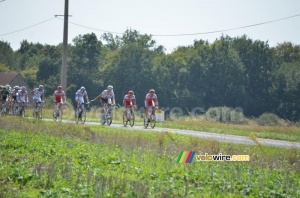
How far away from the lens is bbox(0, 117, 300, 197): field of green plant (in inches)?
377

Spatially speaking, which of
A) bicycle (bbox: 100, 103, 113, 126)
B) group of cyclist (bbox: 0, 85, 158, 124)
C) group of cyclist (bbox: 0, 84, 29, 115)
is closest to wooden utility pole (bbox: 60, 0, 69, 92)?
group of cyclist (bbox: 0, 84, 29, 115)

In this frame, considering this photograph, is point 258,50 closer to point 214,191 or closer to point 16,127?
point 16,127

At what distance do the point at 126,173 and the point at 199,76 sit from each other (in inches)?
2933

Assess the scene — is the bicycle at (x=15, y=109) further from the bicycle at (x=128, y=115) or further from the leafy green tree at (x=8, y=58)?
the leafy green tree at (x=8, y=58)

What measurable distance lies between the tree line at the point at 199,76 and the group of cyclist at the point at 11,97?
150 feet

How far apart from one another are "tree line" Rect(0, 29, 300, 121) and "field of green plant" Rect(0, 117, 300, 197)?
210 feet

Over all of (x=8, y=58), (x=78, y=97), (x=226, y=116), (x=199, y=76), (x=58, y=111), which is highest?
(x=8, y=58)

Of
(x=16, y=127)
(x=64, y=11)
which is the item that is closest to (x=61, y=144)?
(x=16, y=127)

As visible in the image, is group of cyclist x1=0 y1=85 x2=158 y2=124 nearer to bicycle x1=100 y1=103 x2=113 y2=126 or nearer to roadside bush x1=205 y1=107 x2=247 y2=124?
bicycle x1=100 y1=103 x2=113 y2=126

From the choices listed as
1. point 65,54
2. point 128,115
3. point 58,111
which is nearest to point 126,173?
point 128,115

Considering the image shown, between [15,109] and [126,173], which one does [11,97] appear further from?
[126,173]

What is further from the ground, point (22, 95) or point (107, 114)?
point (22, 95)

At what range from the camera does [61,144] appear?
16.9 metres

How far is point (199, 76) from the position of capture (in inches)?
3369
